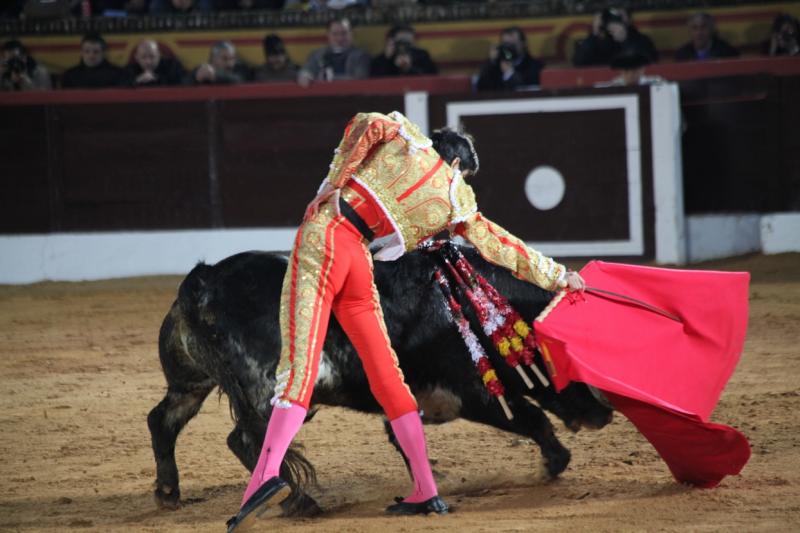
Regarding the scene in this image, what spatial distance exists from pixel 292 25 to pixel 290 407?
6.78 metres

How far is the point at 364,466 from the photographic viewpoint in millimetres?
4211

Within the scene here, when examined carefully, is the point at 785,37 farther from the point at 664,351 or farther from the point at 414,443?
the point at 414,443

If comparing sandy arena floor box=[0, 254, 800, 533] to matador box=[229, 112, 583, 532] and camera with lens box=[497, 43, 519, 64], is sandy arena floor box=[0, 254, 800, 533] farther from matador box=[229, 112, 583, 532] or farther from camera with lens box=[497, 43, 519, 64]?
camera with lens box=[497, 43, 519, 64]

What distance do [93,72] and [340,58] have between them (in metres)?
1.70

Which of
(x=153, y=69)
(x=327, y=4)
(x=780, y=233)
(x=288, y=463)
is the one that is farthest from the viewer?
(x=327, y=4)

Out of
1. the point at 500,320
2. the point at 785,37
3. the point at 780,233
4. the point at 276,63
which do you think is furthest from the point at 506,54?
the point at 500,320

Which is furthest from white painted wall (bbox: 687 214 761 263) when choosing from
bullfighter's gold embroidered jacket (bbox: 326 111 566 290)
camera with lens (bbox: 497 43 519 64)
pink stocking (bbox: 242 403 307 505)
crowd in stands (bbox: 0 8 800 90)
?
pink stocking (bbox: 242 403 307 505)

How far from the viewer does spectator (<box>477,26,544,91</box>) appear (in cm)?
831

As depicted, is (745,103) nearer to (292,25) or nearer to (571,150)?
(571,150)

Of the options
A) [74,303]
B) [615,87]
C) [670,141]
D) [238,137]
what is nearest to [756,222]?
[670,141]

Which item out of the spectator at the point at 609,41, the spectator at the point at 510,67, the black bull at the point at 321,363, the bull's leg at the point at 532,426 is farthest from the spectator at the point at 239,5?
the bull's leg at the point at 532,426

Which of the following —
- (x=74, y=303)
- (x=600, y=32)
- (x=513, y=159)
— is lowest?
(x=74, y=303)

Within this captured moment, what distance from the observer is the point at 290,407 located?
3.27m

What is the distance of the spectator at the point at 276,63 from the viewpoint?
8.83m
